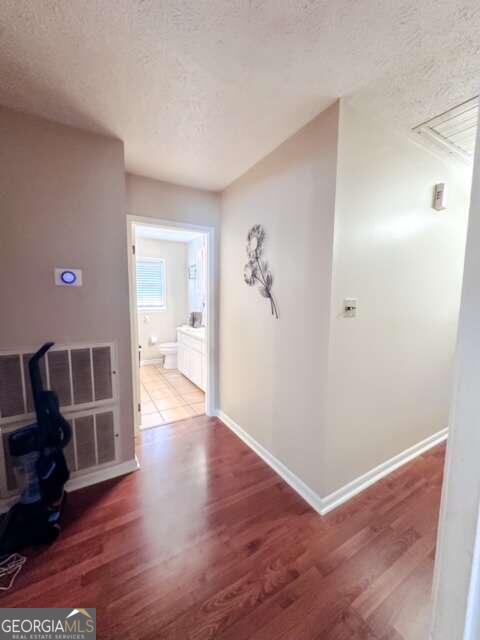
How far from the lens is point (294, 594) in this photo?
1216 mm

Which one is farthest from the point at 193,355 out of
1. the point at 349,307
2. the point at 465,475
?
the point at 465,475

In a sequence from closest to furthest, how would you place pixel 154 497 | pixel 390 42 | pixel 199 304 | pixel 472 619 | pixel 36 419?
pixel 472 619, pixel 390 42, pixel 36 419, pixel 154 497, pixel 199 304

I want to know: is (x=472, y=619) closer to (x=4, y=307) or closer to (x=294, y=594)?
(x=294, y=594)

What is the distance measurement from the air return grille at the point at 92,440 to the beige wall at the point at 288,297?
115 centimetres

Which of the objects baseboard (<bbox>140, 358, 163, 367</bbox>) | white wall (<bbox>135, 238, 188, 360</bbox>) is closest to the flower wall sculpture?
white wall (<bbox>135, 238, 188, 360</bbox>)

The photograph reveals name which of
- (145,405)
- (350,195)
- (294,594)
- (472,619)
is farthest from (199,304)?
(472,619)

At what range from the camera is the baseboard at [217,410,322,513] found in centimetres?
172

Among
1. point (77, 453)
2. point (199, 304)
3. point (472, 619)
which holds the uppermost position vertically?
point (199, 304)

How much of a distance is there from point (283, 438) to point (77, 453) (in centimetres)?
152

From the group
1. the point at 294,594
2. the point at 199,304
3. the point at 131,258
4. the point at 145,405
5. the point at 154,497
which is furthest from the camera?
the point at 199,304

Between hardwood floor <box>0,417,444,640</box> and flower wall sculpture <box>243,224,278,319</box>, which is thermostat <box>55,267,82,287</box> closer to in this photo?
flower wall sculpture <box>243,224,278,319</box>

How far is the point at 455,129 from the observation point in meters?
1.66

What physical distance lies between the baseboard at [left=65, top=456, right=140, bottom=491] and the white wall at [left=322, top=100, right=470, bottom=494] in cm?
149

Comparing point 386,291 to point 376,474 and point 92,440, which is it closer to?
point 376,474
